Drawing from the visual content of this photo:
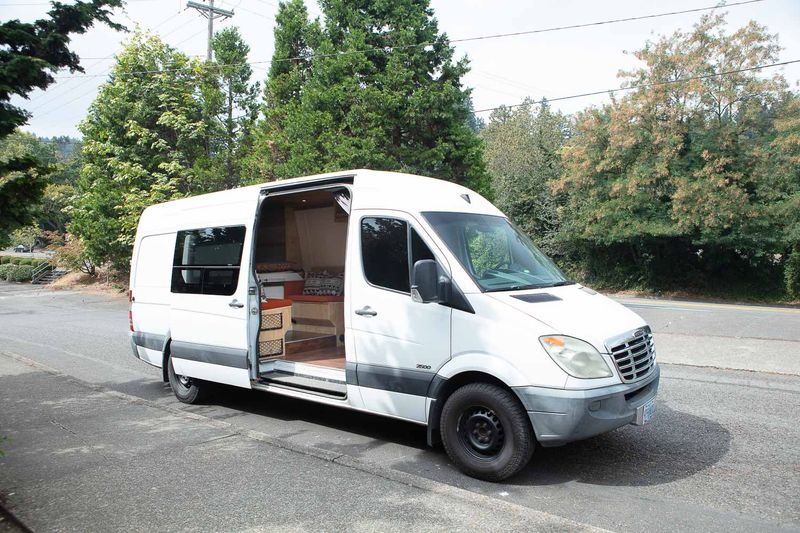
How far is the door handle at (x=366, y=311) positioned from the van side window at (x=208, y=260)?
2002 mm

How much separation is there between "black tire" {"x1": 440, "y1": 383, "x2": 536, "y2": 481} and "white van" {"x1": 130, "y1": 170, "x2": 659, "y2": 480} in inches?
0.4

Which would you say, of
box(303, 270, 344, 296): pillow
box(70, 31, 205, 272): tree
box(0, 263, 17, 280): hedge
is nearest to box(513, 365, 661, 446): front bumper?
box(303, 270, 344, 296): pillow

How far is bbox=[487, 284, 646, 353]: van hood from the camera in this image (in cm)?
466

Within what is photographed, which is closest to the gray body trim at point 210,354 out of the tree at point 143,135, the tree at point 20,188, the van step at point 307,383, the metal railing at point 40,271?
the van step at point 307,383

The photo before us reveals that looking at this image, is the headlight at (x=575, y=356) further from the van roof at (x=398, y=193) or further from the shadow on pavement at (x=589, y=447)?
the van roof at (x=398, y=193)

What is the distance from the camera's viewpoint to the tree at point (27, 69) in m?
4.12

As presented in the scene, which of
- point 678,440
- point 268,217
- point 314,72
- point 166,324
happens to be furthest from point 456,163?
point 678,440

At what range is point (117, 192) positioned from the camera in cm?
2739

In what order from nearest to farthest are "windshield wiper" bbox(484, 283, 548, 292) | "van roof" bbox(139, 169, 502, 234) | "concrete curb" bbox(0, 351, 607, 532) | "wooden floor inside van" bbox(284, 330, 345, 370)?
"concrete curb" bbox(0, 351, 607, 532) → "windshield wiper" bbox(484, 283, 548, 292) → "van roof" bbox(139, 169, 502, 234) → "wooden floor inside van" bbox(284, 330, 345, 370)

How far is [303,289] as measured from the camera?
29.9 ft

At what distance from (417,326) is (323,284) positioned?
3980mm

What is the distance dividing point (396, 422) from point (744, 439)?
3496 mm

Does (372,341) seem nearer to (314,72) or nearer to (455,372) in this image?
(455,372)

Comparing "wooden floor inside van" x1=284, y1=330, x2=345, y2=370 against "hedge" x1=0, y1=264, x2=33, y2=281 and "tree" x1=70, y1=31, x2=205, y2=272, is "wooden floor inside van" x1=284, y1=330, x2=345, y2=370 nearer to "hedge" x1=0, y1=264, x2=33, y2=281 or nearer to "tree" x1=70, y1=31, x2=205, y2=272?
"tree" x1=70, y1=31, x2=205, y2=272
